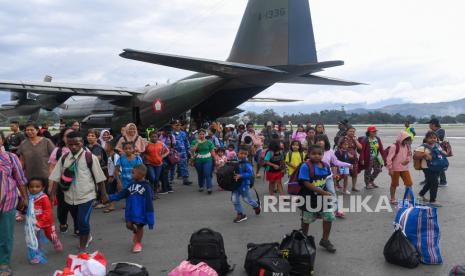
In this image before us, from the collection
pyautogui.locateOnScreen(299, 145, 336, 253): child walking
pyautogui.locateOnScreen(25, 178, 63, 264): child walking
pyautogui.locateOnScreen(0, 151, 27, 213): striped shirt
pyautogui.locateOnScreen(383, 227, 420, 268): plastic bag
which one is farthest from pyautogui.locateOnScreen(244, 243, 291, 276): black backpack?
pyautogui.locateOnScreen(0, 151, 27, 213): striped shirt

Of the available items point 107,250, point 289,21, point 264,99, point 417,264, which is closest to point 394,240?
point 417,264

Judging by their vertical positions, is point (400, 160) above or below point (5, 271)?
above

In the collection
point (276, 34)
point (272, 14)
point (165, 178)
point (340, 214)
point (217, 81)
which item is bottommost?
point (340, 214)

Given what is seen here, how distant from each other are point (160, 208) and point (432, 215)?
4924 mm

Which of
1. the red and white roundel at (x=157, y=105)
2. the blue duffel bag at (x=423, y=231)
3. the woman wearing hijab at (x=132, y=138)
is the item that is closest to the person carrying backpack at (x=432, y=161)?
the blue duffel bag at (x=423, y=231)

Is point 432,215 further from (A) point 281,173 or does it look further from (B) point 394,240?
(A) point 281,173

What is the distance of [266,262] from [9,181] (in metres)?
3.16

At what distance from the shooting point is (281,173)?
8141 millimetres

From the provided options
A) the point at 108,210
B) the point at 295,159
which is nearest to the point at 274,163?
the point at 295,159

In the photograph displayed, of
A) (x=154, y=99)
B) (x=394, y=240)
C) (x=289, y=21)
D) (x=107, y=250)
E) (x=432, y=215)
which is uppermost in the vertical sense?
(x=289, y=21)

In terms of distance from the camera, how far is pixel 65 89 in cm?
1498

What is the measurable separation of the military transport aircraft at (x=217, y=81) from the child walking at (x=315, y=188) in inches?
195

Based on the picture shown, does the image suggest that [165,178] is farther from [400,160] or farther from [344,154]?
[400,160]

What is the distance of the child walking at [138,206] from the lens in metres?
4.84
